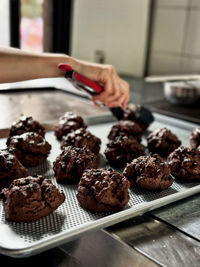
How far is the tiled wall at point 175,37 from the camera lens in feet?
12.4

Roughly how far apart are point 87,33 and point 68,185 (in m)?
3.19

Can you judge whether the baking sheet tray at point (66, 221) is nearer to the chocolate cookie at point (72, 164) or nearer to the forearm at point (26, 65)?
the chocolate cookie at point (72, 164)

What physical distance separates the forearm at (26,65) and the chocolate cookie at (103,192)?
69 centimetres

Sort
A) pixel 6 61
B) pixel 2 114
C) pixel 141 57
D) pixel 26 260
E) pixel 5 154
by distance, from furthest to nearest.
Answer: pixel 141 57, pixel 2 114, pixel 6 61, pixel 5 154, pixel 26 260

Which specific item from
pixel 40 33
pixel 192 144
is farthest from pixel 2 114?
pixel 40 33

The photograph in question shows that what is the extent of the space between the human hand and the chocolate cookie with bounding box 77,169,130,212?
0.77 meters

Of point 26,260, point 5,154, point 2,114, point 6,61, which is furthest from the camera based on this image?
point 2,114

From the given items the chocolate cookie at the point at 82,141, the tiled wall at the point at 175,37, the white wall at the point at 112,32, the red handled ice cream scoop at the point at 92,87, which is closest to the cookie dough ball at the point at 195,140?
the red handled ice cream scoop at the point at 92,87

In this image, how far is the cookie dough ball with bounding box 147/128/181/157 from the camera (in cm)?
180

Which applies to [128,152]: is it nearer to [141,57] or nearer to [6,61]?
[6,61]

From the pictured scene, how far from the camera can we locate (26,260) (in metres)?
1.18

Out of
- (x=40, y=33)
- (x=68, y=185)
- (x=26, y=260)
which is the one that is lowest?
(x=26, y=260)

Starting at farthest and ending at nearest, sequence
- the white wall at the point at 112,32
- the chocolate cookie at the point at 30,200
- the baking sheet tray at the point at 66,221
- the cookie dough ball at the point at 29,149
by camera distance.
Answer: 1. the white wall at the point at 112,32
2. the cookie dough ball at the point at 29,149
3. the chocolate cookie at the point at 30,200
4. the baking sheet tray at the point at 66,221

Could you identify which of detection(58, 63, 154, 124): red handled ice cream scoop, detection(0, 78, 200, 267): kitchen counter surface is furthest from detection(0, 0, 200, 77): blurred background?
detection(0, 78, 200, 267): kitchen counter surface
